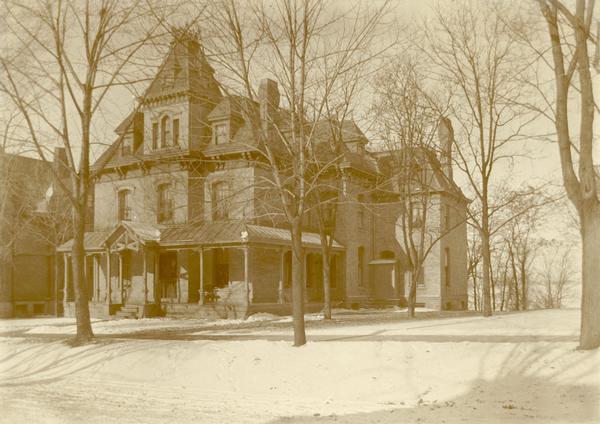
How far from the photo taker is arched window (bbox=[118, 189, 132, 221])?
3441 centimetres

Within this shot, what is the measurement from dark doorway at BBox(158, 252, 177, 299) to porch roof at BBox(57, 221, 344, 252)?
70.4 inches

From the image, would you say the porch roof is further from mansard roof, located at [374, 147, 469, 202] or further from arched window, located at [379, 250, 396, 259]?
arched window, located at [379, 250, 396, 259]

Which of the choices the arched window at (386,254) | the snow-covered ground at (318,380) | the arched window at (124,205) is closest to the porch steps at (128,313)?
the arched window at (124,205)

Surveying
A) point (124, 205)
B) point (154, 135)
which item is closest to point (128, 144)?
point (154, 135)

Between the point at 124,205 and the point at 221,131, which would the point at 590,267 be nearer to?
the point at 221,131

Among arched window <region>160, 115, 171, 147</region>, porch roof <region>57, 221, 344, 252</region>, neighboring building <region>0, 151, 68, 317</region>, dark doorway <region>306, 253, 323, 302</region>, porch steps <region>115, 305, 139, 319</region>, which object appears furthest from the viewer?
neighboring building <region>0, 151, 68, 317</region>

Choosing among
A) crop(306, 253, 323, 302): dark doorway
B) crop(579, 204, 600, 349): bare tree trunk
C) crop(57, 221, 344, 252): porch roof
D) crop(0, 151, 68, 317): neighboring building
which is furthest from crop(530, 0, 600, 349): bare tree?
crop(0, 151, 68, 317): neighboring building

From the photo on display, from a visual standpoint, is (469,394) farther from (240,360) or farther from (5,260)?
(5,260)

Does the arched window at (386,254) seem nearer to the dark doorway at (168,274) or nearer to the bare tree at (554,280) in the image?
the dark doorway at (168,274)

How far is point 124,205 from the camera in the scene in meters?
34.7

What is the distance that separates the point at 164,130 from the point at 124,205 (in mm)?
4622

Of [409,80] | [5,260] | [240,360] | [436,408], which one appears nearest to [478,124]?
[409,80]

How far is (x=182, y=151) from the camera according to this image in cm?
3109

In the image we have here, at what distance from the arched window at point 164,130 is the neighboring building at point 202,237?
0.18ft
